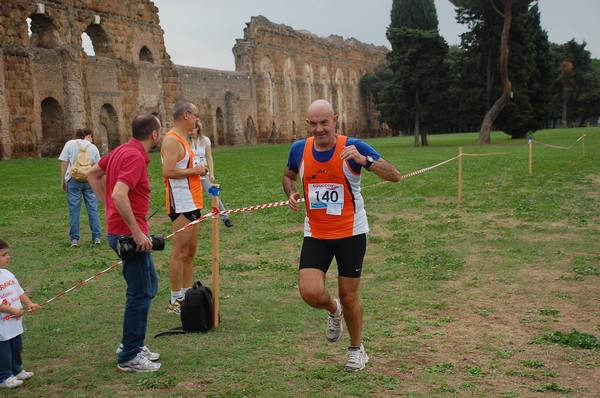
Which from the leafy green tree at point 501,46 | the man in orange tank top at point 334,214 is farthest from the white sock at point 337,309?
the leafy green tree at point 501,46

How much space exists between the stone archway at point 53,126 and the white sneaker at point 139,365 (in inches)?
1075

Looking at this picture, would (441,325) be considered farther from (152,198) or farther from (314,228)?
(152,198)

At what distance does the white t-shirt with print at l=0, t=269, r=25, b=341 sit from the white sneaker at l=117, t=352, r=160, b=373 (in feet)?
2.70

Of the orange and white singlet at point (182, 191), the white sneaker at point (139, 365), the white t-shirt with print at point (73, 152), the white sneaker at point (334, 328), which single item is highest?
the white t-shirt with print at point (73, 152)

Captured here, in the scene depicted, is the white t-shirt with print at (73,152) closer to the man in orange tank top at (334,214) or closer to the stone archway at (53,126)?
the man in orange tank top at (334,214)

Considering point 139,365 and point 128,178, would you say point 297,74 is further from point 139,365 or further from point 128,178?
point 139,365

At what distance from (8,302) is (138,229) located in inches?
41.4

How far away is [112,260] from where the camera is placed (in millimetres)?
9727

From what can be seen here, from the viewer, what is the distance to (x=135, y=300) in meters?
5.28

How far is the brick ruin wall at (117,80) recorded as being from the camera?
2817 centimetres

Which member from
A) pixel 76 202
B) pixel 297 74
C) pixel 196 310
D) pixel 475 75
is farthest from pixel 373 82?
pixel 196 310

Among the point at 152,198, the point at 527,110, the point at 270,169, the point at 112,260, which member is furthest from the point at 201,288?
the point at 527,110

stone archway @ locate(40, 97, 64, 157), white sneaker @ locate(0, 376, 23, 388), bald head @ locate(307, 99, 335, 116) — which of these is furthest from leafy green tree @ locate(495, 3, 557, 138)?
white sneaker @ locate(0, 376, 23, 388)

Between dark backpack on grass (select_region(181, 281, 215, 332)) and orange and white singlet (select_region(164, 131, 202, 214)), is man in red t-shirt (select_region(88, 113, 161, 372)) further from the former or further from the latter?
orange and white singlet (select_region(164, 131, 202, 214))
